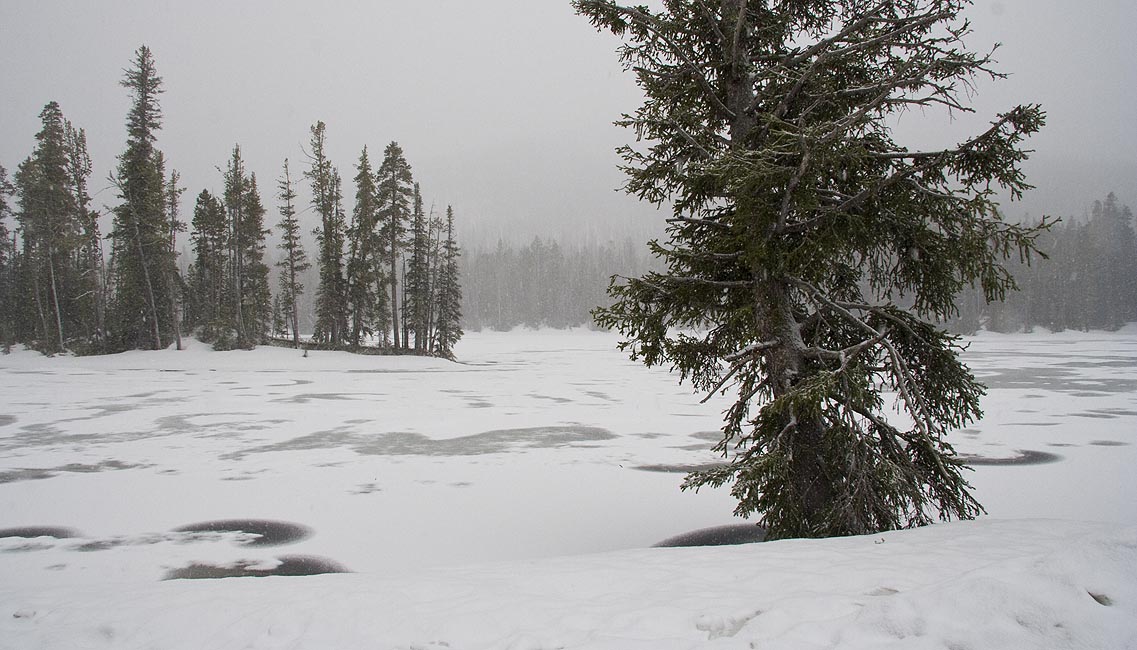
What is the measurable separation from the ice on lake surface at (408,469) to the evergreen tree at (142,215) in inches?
606

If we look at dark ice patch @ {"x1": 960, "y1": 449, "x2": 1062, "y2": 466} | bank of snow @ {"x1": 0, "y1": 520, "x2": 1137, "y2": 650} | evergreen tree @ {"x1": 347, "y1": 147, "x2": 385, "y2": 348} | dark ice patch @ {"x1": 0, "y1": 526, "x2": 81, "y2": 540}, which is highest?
evergreen tree @ {"x1": 347, "y1": 147, "x2": 385, "y2": 348}

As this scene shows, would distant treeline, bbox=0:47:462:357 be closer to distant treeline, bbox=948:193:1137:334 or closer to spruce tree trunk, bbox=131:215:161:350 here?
spruce tree trunk, bbox=131:215:161:350

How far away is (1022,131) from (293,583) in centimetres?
763

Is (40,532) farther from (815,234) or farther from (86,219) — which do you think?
(86,219)

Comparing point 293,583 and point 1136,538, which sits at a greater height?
point 1136,538

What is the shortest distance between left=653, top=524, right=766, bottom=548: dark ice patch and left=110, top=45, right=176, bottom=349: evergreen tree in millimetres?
37877

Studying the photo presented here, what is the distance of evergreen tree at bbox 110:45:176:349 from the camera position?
33.2m

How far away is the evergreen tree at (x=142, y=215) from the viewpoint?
33.2 metres

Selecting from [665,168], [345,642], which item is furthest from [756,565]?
[665,168]

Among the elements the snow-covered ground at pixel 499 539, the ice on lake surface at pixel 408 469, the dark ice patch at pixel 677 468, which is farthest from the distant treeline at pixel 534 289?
the dark ice patch at pixel 677 468

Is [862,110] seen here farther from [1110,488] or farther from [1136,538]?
[1110,488]

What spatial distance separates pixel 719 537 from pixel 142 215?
40.2 meters

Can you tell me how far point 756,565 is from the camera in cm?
450

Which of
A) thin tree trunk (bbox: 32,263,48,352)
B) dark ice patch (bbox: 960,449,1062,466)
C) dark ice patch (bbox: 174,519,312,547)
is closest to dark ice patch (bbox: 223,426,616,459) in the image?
dark ice patch (bbox: 174,519,312,547)
